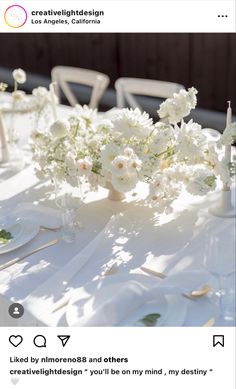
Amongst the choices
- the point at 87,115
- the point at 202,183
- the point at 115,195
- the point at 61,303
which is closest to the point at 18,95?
the point at 87,115

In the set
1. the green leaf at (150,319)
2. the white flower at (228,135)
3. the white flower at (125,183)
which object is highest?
the white flower at (228,135)

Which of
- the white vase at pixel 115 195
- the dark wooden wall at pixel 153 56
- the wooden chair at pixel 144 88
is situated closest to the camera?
the white vase at pixel 115 195

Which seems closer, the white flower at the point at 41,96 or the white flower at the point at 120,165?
the white flower at the point at 120,165

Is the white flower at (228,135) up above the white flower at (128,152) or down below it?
above

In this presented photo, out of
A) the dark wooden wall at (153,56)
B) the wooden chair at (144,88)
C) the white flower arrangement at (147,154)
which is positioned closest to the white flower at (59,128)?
the white flower arrangement at (147,154)

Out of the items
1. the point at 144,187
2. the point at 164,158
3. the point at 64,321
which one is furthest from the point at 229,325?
the point at 144,187

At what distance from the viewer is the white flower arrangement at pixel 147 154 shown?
121 cm

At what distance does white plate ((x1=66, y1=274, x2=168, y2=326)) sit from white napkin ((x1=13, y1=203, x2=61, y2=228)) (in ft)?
0.94

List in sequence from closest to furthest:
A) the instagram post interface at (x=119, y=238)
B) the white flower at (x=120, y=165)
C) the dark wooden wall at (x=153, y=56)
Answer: the instagram post interface at (x=119, y=238) → the white flower at (x=120, y=165) → the dark wooden wall at (x=153, y=56)

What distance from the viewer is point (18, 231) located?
4.29 feet
